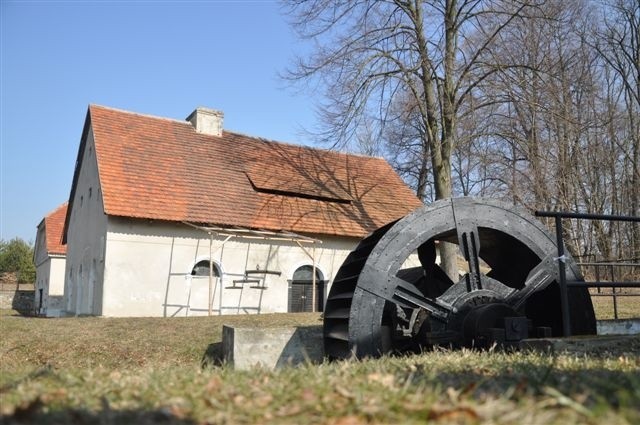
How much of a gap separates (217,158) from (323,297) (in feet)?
21.6

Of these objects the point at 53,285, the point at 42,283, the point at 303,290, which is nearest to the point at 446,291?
the point at 303,290

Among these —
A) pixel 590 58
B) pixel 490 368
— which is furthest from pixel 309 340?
pixel 590 58

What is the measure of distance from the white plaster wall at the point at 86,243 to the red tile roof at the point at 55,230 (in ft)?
25.7

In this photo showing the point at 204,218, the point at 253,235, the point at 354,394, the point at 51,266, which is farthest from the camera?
the point at 51,266

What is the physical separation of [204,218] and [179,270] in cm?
188

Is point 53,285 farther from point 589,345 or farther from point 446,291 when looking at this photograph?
point 589,345

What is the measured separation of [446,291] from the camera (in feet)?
24.1

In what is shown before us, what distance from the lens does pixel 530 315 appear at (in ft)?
26.1

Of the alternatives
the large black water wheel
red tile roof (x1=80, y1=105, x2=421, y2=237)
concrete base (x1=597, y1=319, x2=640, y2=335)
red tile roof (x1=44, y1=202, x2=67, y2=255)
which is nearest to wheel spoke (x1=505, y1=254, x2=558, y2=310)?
Result: the large black water wheel

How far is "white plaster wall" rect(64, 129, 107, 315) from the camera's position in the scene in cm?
2020

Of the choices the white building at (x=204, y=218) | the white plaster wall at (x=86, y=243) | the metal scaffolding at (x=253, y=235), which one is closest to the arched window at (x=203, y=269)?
the white building at (x=204, y=218)

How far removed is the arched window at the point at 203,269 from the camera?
20141 millimetres

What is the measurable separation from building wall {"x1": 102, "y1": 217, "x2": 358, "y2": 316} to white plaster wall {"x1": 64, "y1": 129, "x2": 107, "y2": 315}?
28.5 inches

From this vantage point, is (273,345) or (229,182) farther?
(229,182)
